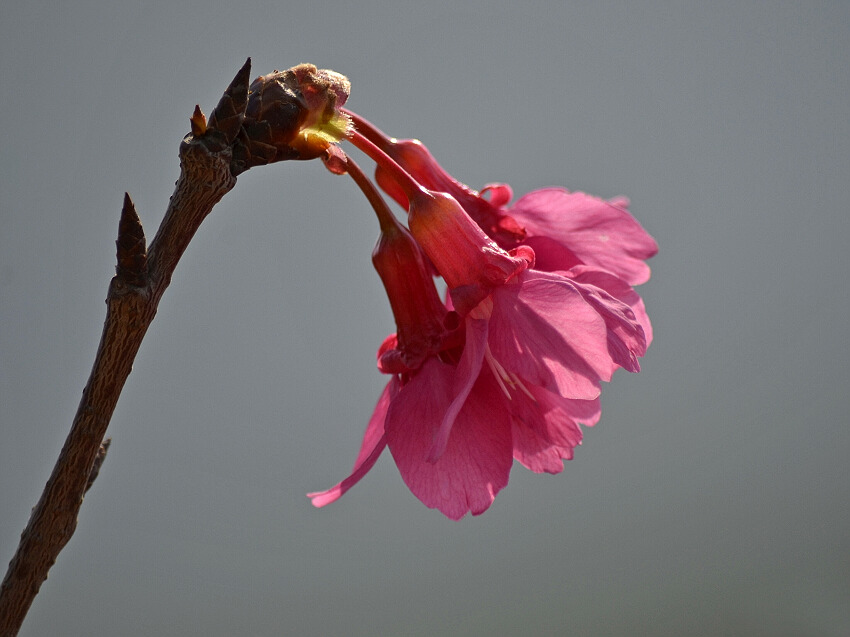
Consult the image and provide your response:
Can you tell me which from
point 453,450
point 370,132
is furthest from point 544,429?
point 370,132

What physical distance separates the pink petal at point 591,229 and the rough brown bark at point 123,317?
145 mm

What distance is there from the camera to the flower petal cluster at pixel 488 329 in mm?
282

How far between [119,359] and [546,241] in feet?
0.62

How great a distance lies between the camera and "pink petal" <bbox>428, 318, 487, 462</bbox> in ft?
0.85

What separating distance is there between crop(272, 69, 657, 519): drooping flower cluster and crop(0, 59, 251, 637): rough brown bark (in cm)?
4

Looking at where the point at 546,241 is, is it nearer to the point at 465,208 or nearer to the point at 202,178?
the point at 465,208

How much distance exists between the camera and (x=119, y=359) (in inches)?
10.7

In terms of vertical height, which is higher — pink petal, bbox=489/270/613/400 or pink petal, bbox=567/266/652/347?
pink petal, bbox=567/266/652/347

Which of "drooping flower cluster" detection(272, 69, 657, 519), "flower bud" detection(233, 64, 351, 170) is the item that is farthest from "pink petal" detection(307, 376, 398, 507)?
"flower bud" detection(233, 64, 351, 170)

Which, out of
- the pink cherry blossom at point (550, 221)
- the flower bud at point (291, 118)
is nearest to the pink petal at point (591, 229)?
the pink cherry blossom at point (550, 221)

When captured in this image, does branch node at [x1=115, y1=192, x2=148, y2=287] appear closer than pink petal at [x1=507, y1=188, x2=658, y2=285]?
Yes

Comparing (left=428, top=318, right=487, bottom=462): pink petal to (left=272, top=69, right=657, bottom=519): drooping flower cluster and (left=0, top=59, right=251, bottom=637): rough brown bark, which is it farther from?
(left=0, top=59, right=251, bottom=637): rough brown bark

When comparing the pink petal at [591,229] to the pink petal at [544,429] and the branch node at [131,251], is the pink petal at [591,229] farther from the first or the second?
the branch node at [131,251]

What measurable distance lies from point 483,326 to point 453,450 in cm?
Result: 5
